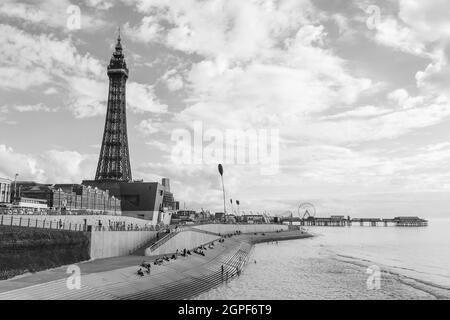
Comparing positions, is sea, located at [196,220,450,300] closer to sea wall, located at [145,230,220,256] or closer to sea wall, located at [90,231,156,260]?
sea wall, located at [145,230,220,256]

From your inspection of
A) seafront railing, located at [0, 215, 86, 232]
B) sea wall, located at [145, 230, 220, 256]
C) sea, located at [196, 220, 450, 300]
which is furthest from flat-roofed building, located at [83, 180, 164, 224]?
seafront railing, located at [0, 215, 86, 232]

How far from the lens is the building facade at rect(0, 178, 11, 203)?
117900 mm

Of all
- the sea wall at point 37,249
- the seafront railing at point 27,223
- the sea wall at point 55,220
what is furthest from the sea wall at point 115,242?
the seafront railing at point 27,223

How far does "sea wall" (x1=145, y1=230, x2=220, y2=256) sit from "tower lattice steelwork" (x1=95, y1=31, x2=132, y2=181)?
314ft

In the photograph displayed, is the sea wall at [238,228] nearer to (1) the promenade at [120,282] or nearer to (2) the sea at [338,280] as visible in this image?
(2) the sea at [338,280]

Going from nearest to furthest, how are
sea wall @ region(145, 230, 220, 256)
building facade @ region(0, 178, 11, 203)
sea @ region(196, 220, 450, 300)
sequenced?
sea @ region(196, 220, 450, 300), sea wall @ region(145, 230, 220, 256), building facade @ region(0, 178, 11, 203)

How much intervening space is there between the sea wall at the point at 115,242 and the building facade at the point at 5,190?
73473 millimetres

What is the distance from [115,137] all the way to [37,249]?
145741 millimetres

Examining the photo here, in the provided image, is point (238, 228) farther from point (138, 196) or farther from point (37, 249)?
point (37, 249)

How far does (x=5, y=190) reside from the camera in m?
120

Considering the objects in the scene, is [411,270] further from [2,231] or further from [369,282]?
[2,231]

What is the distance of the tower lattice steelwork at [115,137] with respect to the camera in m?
175

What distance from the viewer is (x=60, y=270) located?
1484 inches
